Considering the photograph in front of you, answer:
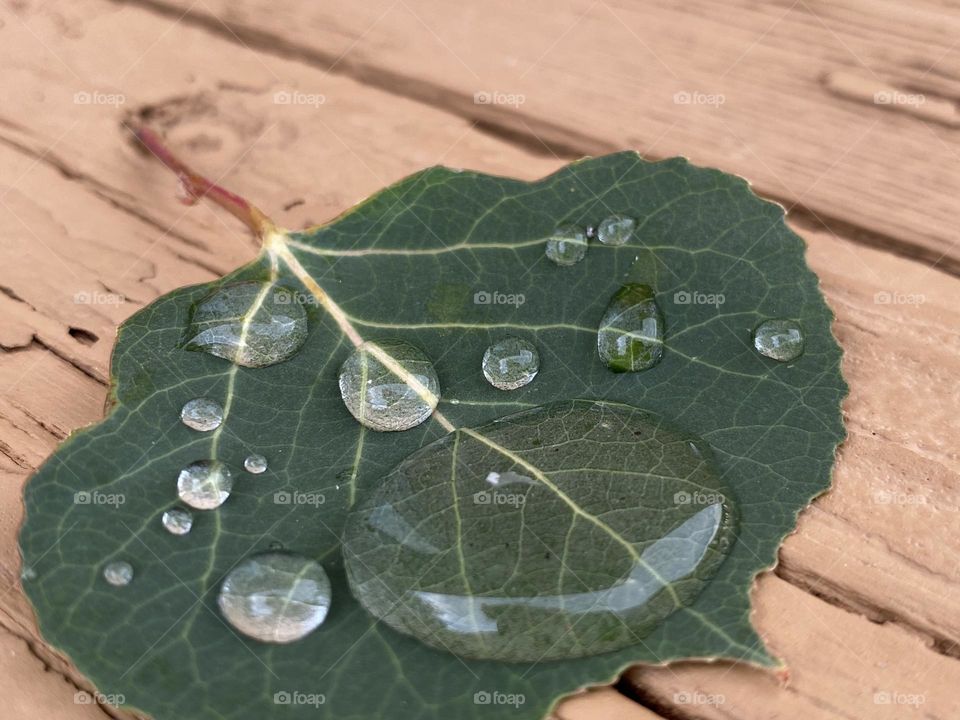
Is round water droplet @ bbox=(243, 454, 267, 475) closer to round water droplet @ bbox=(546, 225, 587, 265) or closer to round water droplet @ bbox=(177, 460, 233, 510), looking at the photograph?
round water droplet @ bbox=(177, 460, 233, 510)

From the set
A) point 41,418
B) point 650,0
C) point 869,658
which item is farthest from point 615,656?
point 650,0

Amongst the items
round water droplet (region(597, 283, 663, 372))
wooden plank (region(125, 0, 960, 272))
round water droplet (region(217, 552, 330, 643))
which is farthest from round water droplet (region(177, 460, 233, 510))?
wooden plank (region(125, 0, 960, 272))

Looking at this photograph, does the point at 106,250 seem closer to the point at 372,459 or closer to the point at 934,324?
the point at 372,459

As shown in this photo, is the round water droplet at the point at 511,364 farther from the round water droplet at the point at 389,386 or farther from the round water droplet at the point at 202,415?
the round water droplet at the point at 202,415

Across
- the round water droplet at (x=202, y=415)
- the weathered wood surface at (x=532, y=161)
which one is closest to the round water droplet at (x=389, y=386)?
the round water droplet at (x=202, y=415)

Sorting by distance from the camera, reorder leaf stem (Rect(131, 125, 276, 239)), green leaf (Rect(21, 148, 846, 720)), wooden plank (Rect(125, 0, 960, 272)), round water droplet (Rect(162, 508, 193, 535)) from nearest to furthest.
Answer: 1. green leaf (Rect(21, 148, 846, 720))
2. round water droplet (Rect(162, 508, 193, 535))
3. leaf stem (Rect(131, 125, 276, 239))
4. wooden plank (Rect(125, 0, 960, 272))

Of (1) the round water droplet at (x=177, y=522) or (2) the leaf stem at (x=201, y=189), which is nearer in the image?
(1) the round water droplet at (x=177, y=522)
